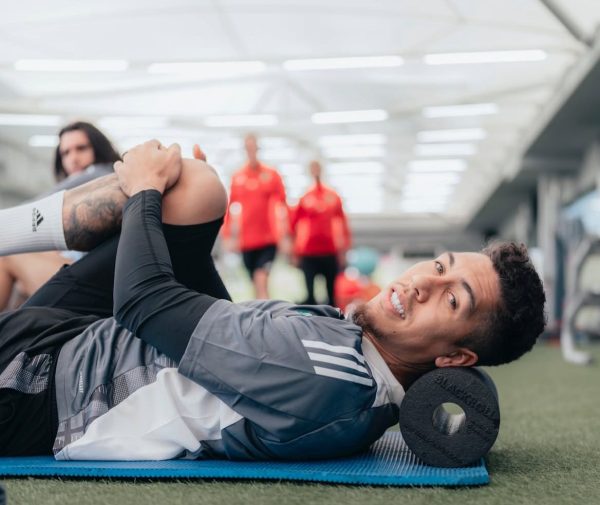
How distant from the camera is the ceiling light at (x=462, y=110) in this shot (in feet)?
37.6

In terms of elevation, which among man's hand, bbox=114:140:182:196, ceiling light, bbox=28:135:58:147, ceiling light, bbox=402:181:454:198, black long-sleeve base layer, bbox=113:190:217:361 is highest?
man's hand, bbox=114:140:182:196

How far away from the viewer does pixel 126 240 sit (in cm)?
166

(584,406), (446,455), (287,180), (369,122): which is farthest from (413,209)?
(446,455)

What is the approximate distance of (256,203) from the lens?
6250 mm

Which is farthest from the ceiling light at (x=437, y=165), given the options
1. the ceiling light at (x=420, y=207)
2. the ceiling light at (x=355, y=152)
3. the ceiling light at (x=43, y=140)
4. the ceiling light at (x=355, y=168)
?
the ceiling light at (x=43, y=140)

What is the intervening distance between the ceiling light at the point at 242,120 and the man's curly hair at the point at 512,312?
10.8 meters

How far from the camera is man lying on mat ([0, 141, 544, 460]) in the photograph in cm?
160

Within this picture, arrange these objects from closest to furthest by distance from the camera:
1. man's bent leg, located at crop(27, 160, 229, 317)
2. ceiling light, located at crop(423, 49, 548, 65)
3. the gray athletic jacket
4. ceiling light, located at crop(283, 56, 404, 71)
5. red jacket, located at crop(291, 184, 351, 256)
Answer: the gray athletic jacket
man's bent leg, located at crop(27, 160, 229, 317)
red jacket, located at crop(291, 184, 351, 256)
ceiling light, located at crop(423, 49, 548, 65)
ceiling light, located at crop(283, 56, 404, 71)

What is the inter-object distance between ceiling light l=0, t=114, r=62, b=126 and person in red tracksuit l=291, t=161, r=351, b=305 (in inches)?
254

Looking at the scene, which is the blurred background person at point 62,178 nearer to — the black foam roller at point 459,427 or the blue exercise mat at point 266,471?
the blue exercise mat at point 266,471

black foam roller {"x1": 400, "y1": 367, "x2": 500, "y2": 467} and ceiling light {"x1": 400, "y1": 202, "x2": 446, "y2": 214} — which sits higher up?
black foam roller {"x1": 400, "y1": 367, "x2": 500, "y2": 467}

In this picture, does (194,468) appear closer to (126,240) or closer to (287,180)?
(126,240)

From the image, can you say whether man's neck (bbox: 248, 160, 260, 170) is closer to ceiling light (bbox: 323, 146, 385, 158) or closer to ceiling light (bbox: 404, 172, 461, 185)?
ceiling light (bbox: 323, 146, 385, 158)

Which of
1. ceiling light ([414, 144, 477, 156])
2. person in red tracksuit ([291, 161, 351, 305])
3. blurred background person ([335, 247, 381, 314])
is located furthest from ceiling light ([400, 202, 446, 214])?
person in red tracksuit ([291, 161, 351, 305])
